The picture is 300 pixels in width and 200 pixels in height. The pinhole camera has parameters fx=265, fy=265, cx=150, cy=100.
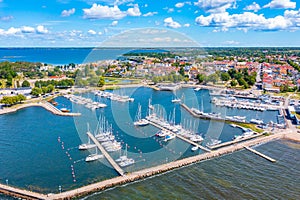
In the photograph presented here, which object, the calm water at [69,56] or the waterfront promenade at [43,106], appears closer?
the calm water at [69,56]

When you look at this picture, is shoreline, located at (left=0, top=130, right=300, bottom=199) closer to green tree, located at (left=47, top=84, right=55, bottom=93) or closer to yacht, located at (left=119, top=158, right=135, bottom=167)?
yacht, located at (left=119, top=158, right=135, bottom=167)

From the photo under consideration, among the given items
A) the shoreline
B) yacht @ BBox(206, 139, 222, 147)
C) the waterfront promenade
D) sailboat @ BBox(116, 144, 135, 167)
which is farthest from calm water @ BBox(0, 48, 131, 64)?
yacht @ BBox(206, 139, 222, 147)

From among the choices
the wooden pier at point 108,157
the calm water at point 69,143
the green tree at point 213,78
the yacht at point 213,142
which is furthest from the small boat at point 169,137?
the green tree at point 213,78

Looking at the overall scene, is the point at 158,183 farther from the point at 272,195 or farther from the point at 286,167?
the point at 286,167

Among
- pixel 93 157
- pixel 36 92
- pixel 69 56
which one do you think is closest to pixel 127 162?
pixel 93 157

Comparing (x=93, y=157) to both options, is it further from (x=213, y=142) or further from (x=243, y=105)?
(x=243, y=105)

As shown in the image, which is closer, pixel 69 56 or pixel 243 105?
pixel 243 105

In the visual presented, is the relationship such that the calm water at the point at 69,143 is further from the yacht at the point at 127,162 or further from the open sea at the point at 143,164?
the yacht at the point at 127,162
